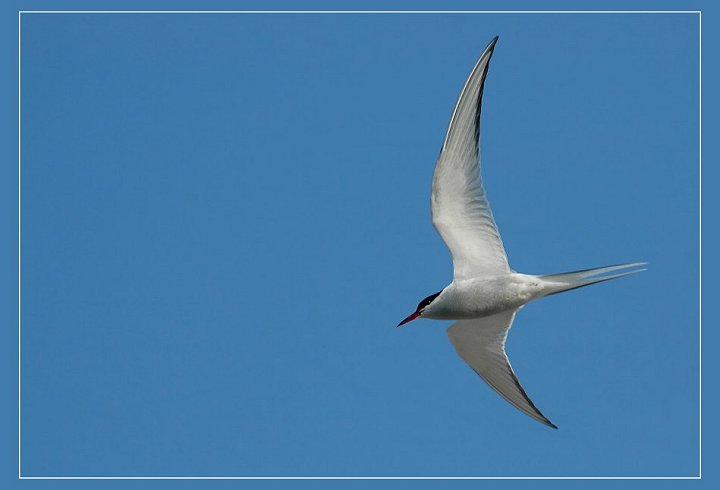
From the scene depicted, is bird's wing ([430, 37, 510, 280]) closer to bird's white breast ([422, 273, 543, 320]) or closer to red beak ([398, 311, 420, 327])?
bird's white breast ([422, 273, 543, 320])

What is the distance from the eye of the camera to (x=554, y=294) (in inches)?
394

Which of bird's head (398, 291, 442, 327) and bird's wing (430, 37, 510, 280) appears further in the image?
bird's head (398, 291, 442, 327)

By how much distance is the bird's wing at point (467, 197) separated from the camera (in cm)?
961

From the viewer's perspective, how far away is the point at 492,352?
11203mm

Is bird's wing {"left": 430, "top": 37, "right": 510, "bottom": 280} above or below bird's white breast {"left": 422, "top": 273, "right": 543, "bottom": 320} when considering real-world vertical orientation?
above

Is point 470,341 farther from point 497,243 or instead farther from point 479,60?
point 479,60

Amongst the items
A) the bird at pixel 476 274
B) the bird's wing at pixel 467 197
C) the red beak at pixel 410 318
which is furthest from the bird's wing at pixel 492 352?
the bird's wing at pixel 467 197

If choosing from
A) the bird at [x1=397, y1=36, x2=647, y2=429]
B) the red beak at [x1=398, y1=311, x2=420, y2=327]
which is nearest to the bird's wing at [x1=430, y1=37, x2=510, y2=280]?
the bird at [x1=397, y1=36, x2=647, y2=429]

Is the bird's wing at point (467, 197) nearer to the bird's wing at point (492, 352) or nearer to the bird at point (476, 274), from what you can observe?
the bird at point (476, 274)

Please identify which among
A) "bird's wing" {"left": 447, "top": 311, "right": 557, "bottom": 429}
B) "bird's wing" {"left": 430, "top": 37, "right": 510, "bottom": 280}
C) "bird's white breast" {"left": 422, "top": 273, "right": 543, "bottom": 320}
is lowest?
"bird's wing" {"left": 447, "top": 311, "right": 557, "bottom": 429}

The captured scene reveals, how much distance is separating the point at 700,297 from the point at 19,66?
681 centimetres

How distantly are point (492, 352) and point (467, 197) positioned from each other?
6.35 ft

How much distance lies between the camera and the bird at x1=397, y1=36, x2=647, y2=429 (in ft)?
31.7

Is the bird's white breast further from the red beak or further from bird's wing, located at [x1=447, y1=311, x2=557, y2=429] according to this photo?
bird's wing, located at [x1=447, y1=311, x2=557, y2=429]
